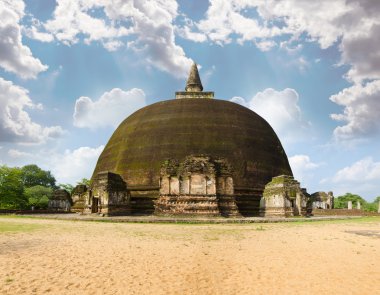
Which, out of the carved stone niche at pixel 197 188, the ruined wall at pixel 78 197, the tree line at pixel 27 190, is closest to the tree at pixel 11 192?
the tree line at pixel 27 190

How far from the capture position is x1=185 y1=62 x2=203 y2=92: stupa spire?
3528cm

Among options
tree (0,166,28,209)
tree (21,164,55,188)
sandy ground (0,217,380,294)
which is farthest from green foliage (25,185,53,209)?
sandy ground (0,217,380,294)

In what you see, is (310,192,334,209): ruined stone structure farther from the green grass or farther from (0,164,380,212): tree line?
the green grass

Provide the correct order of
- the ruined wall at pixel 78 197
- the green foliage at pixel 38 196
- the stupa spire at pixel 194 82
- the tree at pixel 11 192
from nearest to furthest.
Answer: the ruined wall at pixel 78 197 < the stupa spire at pixel 194 82 < the tree at pixel 11 192 < the green foliage at pixel 38 196

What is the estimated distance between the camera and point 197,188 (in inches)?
780

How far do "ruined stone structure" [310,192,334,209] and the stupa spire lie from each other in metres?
16.6

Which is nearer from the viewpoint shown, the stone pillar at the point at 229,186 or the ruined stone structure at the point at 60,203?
the stone pillar at the point at 229,186

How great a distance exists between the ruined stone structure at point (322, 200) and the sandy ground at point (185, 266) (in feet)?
77.3

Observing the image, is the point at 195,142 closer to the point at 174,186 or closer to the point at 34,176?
the point at 174,186

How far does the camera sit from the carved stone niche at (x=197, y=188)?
63.3 ft

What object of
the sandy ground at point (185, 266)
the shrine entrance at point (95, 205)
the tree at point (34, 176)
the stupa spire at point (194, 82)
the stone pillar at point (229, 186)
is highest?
the stupa spire at point (194, 82)

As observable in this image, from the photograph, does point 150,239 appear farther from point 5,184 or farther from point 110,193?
point 5,184

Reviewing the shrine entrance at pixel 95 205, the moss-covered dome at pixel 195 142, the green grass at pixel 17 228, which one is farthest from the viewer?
the moss-covered dome at pixel 195 142

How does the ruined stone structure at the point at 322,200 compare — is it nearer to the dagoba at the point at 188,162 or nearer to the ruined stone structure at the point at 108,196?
the dagoba at the point at 188,162
